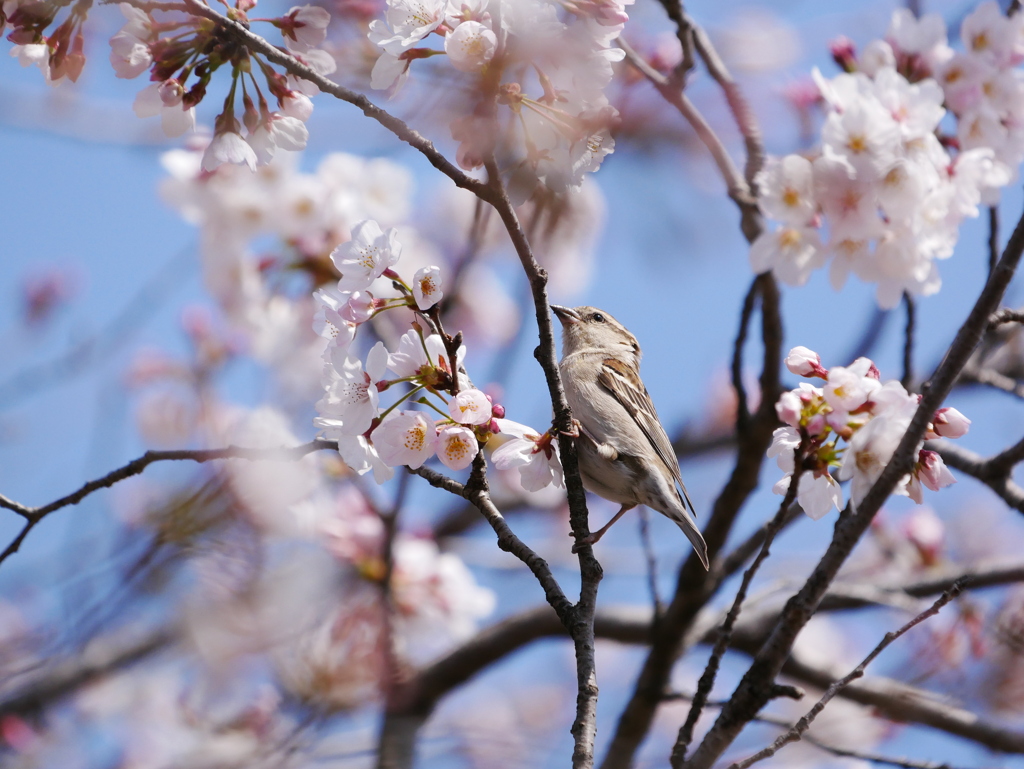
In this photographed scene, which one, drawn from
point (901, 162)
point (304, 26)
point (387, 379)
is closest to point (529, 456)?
point (387, 379)

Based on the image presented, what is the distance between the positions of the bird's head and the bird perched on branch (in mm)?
110

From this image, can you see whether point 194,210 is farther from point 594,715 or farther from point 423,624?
point 594,715

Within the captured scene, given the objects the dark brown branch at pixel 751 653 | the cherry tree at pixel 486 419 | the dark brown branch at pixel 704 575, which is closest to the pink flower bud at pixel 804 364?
the cherry tree at pixel 486 419

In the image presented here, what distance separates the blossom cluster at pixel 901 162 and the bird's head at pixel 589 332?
1.32 m

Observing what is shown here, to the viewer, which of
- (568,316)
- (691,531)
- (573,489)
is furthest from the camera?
(568,316)

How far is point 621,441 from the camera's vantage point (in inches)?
133

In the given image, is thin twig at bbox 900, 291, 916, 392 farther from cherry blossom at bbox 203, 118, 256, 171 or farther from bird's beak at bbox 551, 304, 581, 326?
cherry blossom at bbox 203, 118, 256, 171

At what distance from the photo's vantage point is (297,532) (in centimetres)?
442

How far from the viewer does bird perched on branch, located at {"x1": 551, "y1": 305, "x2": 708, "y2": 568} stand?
3318mm

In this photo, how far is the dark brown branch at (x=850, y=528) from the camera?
1.68m

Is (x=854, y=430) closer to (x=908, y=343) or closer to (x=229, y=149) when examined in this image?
(x=229, y=149)

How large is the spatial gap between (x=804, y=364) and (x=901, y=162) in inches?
40.1

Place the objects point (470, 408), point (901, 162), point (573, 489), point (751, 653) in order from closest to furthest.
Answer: point (470, 408)
point (573, 489)
point (901, 162)
point (751, 653)

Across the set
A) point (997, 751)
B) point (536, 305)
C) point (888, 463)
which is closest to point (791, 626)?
point (888, 463)
